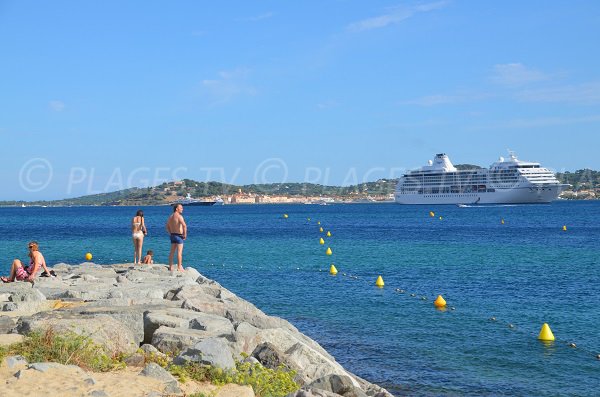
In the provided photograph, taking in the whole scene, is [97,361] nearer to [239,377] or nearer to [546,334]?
[239,377]

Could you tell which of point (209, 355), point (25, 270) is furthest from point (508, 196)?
point (209, 355)

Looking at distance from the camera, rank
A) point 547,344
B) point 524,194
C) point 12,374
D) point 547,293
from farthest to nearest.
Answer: point 524,194, point 547,293, point 547,344, point 12,374

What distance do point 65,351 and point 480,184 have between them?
379 ft

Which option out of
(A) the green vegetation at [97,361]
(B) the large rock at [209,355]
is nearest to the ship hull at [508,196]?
(B) the large rock at [209,355]

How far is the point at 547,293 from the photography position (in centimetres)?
1964

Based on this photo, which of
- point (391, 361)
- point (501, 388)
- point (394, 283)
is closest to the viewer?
point (501, 388)

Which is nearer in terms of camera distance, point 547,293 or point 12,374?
point 12,374

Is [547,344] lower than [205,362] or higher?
lower

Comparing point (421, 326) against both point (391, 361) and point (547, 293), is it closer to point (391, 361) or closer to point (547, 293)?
point (391, 361)

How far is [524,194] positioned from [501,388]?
109745 millimetres

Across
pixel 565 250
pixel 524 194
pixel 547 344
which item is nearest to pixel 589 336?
pixel 547 344

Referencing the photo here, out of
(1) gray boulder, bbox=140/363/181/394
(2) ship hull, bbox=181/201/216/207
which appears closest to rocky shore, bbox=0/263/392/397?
(1) gray boulder, bbox=140/363/181/394

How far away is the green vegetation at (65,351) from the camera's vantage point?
22.3 feet

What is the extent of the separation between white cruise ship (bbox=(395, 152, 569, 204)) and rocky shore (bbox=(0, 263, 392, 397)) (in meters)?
107
